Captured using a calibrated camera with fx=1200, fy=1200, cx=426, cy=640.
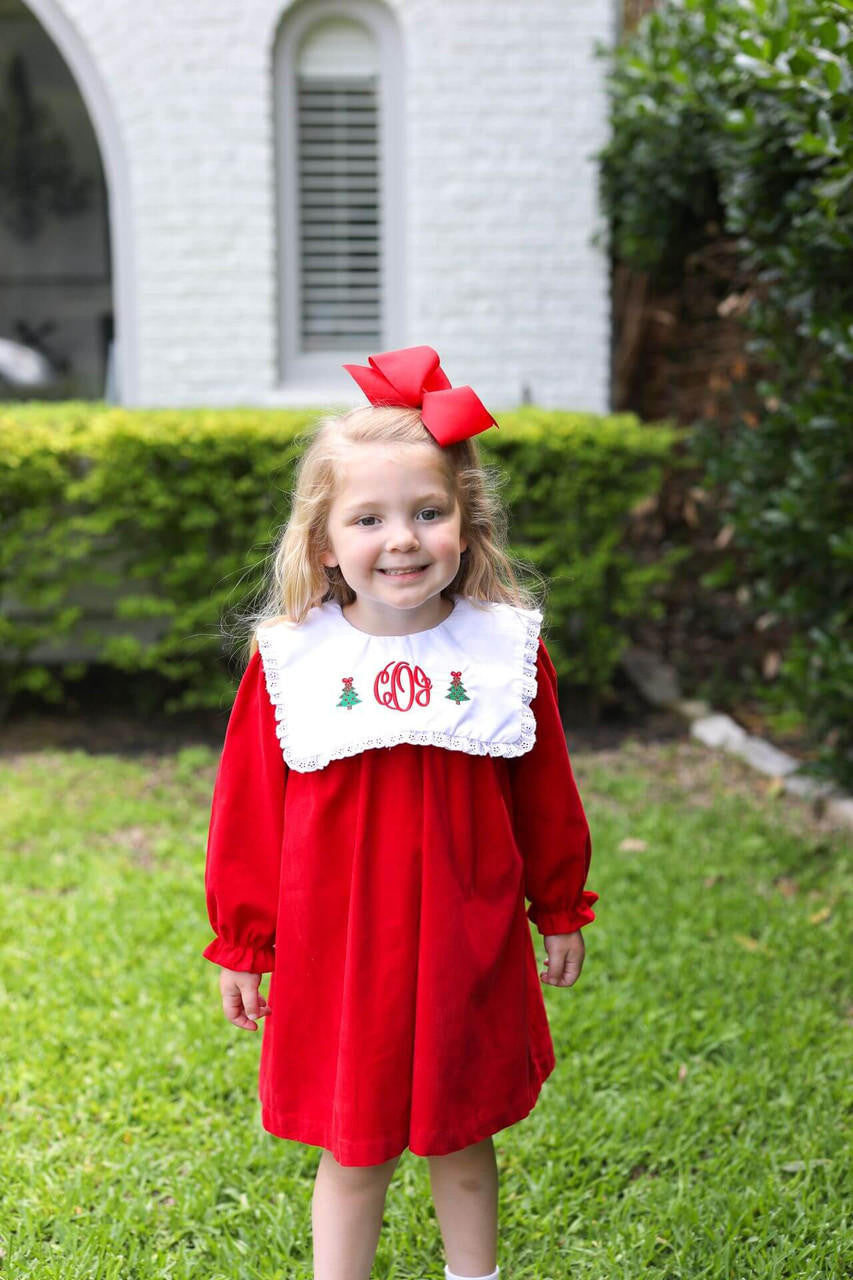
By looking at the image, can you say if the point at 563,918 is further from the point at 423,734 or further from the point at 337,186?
the point at 337,186

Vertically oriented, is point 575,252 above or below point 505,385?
above

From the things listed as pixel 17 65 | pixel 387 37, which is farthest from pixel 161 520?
pixel 17 65

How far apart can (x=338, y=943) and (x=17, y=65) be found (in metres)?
11.5

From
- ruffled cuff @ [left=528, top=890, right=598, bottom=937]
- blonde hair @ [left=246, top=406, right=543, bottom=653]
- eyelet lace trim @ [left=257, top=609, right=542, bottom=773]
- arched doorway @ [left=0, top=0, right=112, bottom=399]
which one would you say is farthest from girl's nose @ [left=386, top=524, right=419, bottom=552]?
arched doorway @ [left=0, top=0, right=112, bottom=399]

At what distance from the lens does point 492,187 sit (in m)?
6.14

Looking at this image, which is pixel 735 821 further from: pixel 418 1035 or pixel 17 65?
pixel 17 65

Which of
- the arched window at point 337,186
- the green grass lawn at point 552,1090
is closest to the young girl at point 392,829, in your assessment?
the green grass lawn at point 552,1090

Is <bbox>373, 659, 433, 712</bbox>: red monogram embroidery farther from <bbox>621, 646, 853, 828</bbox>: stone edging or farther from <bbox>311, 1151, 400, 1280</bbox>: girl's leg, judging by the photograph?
<bbox>621, 646, 853, 828</bbox>: stone edging

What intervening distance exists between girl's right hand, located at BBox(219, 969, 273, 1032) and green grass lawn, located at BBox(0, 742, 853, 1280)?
0.58 metres

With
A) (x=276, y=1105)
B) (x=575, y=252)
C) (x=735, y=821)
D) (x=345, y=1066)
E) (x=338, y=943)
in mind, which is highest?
(x=575, y=252)

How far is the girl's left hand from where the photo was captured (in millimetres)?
1751

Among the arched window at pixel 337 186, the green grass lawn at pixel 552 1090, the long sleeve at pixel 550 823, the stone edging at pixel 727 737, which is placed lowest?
the stone edging at pixel 727 737

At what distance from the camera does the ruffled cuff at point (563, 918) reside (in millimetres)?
1746

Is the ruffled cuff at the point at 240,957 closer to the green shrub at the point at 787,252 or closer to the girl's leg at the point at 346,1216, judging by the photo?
the girl's leg at the point at 346,1216
